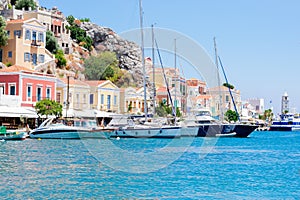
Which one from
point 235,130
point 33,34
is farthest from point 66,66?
point 235,130

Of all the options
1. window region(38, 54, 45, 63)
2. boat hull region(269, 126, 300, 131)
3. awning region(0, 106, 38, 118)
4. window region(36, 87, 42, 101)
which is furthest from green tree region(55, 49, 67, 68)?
boat hull region(269, 126, 300, 131)

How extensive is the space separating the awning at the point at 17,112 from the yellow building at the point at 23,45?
1390 centimetres

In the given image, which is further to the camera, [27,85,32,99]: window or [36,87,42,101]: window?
[36,87,42,101]: window

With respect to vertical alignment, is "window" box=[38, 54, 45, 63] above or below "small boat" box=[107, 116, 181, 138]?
above

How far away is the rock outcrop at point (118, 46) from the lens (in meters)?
90.0

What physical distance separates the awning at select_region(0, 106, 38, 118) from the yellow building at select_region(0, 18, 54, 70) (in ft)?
45.6

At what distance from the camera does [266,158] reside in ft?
110

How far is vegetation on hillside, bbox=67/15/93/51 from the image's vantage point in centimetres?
9062

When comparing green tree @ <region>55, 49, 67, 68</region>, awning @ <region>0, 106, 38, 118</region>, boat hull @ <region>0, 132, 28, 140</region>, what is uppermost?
green tree @ <region>55, 49, 67, 68</region>

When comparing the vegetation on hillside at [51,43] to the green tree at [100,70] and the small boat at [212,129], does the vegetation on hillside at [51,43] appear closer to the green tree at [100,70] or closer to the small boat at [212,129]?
the green tree at [100,70]

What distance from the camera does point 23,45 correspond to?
64000 millimetres

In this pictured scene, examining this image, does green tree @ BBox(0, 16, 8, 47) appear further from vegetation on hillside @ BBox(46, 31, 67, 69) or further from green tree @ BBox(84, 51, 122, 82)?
green tree @ BBox(84, 51, 122, 82)

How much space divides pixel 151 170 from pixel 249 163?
22.9ft

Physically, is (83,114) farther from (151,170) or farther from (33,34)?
(151,170)
